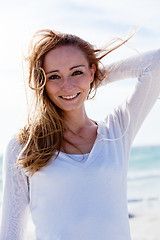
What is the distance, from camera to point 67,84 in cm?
223

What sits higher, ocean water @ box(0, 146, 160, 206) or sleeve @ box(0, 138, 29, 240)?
sleeve @ box(0, 138, 29, 240)

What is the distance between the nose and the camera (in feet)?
7.30

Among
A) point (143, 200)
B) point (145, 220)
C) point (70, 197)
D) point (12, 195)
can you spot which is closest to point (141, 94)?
point (70, 197)

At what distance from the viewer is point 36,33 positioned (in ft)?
7.72

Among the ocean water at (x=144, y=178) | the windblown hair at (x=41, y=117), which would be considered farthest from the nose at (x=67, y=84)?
the ocean water at (x=144, y=178)

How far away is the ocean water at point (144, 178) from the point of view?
448 inches

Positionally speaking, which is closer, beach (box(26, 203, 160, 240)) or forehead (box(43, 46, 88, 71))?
forehead (box(43, 46, 88, 71))

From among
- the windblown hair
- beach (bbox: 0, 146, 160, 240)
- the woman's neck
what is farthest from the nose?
beach (bbox: 0, 146, 160, 240)

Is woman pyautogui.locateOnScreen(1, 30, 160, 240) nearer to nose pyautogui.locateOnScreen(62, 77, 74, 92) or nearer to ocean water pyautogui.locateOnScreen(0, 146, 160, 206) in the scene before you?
nose pyautogui.locateOnScreen(62, 77, 74, 92)

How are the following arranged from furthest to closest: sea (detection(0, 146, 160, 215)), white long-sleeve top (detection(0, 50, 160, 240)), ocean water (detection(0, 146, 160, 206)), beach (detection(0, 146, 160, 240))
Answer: ocean water (detection(0, 146, 160, 206)) → sea (detection(0, 146, 160, 215)) → beach (detection(0, 146, 160, 240)) → white long-sleeve top (detection(0, 50, 160, 240))

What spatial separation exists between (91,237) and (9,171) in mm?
546

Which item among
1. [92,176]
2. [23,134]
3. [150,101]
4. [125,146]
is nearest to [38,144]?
[23,134]

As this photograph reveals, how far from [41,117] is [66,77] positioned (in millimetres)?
279

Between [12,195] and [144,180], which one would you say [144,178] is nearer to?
[144,180]
